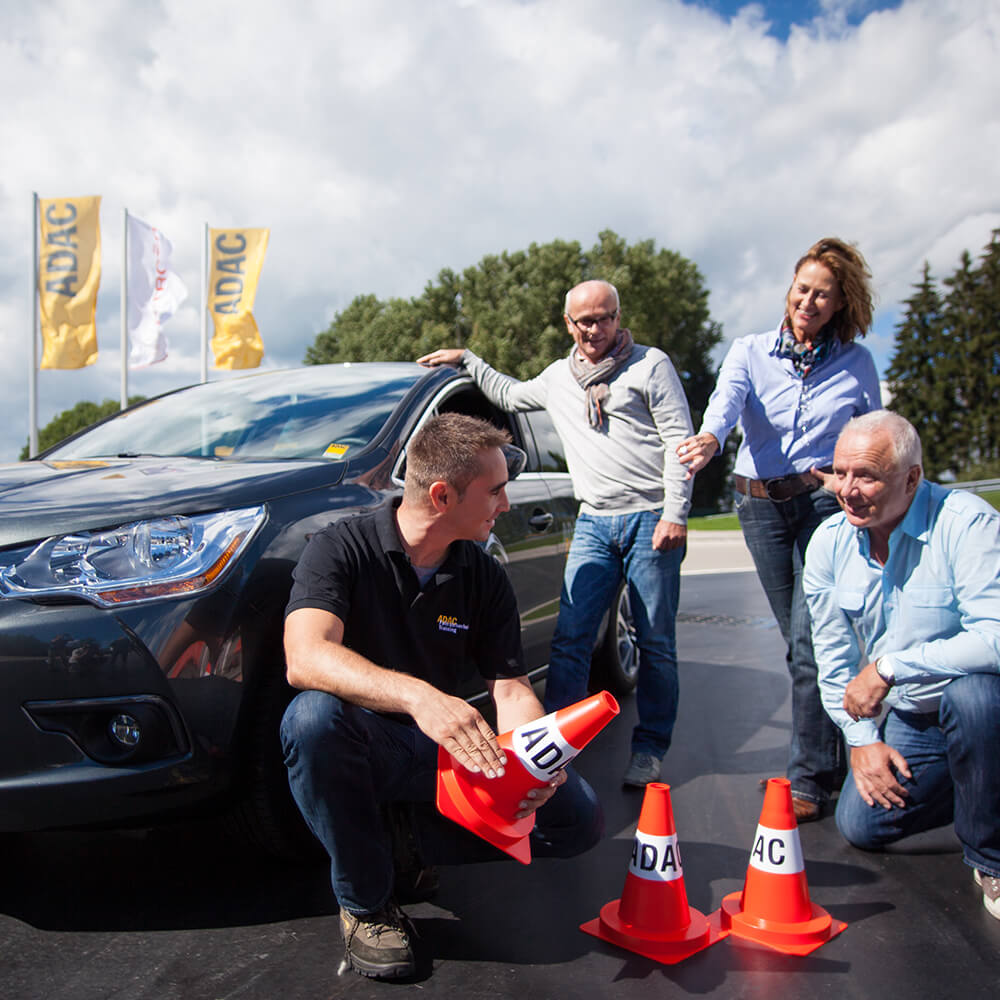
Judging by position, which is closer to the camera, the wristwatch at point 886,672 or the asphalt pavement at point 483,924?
the asphalt pavement at point 483,924

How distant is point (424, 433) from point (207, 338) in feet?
62.7

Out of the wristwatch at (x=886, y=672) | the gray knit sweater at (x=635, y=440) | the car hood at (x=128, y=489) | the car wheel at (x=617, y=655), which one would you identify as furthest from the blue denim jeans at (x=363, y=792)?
the car wheel at (x=617, y=655)

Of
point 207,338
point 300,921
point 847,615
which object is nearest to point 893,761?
point 847,615

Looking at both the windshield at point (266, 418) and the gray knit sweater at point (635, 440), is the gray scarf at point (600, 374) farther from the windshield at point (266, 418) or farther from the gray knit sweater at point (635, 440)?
the windshield at point (266, 418)

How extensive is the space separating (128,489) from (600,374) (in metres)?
1.87

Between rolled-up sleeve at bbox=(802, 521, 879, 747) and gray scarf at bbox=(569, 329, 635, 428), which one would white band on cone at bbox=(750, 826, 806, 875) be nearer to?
rolled-up sleeve at bbox=(802, 521, 879, 747)

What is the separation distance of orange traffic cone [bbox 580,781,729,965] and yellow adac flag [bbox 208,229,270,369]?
61.7 ft

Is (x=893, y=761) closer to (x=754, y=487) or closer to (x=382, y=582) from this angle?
(x=754, y=487)

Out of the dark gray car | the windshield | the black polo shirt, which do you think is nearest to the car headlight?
the dark gray car

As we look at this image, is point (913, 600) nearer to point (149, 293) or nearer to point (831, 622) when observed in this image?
point (831, 622)

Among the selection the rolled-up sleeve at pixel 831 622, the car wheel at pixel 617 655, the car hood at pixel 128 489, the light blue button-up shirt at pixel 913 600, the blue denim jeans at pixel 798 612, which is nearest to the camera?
the car hood at pixel 128 489

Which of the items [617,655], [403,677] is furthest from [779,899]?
[617,655]

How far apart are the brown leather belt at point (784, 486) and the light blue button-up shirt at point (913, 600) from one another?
0.50 metres

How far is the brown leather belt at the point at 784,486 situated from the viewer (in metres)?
3.50
